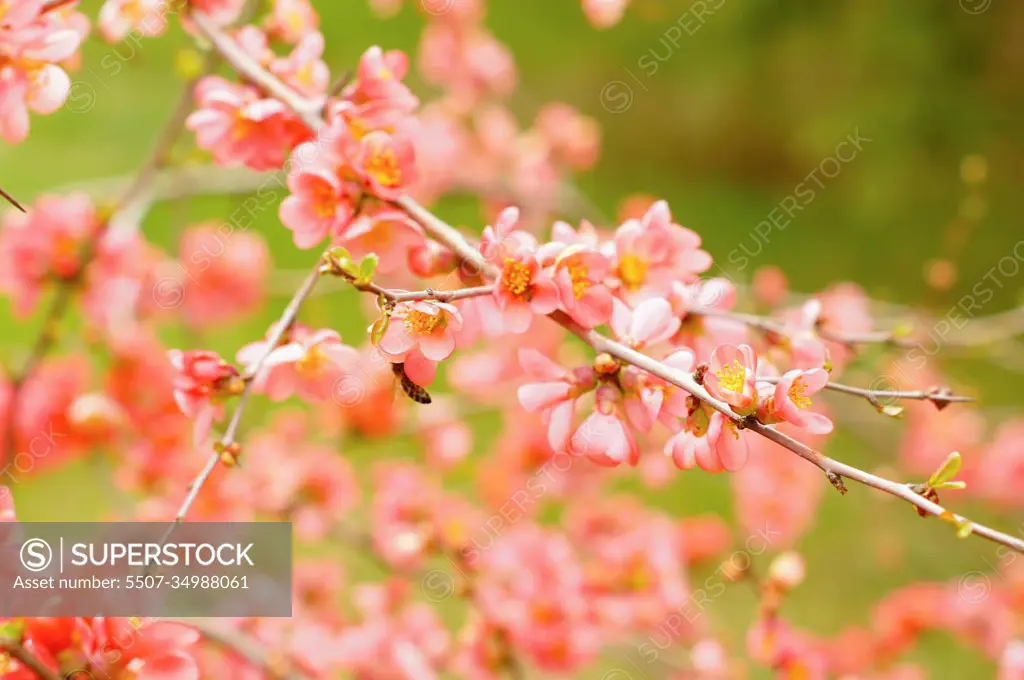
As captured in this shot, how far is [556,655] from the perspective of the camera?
2.54ft

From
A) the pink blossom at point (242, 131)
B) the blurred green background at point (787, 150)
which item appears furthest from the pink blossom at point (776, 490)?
the pink blossom at point (242, 131)

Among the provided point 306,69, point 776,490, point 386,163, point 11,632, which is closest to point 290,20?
point 306,69

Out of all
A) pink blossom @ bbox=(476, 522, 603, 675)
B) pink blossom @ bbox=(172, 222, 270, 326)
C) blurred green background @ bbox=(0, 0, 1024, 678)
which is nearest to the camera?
pink blossom @ bbox=(476, 522, 603, 675)

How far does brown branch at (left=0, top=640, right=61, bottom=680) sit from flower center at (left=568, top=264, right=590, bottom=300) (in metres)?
0.30

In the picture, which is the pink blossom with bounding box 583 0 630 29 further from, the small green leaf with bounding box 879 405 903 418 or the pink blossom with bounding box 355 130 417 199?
the small green leaf with bounding box 879 405 903 418

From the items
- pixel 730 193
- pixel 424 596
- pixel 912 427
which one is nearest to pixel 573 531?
pixel 424 596

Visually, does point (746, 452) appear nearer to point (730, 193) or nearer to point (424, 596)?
point (424, 596)

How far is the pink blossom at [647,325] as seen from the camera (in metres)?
0.36

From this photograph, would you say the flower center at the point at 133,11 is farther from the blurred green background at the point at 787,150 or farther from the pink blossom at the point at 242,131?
the blurred green background at the point at 787,150

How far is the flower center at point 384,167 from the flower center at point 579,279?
0.11m

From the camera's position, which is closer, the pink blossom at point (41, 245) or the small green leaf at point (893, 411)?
the small green leaf at point (893, 411)

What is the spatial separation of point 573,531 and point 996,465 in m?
0.62

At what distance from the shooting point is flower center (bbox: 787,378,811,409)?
12.2 inches

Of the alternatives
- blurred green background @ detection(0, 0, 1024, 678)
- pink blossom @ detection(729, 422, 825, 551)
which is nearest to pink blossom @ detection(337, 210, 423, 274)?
pink blossom @ detection(729, 422, 825, 551)
